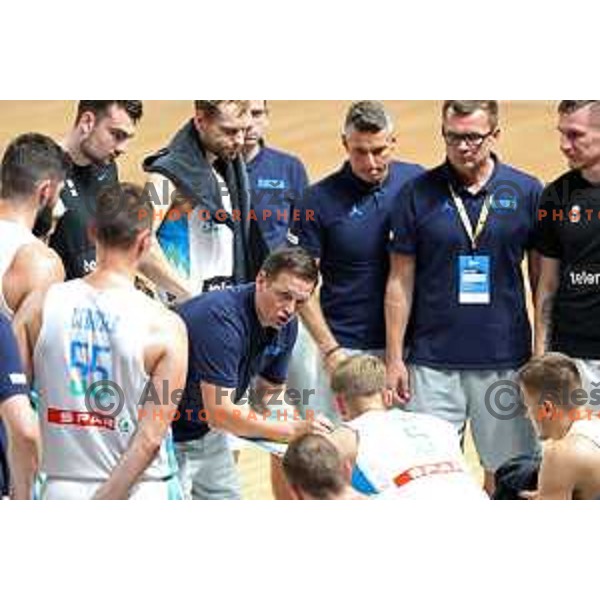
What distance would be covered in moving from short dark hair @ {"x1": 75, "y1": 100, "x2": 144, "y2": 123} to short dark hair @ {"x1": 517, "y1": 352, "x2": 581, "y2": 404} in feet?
8.25

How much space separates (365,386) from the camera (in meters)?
7.99

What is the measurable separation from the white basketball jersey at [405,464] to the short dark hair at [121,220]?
3.80 feet

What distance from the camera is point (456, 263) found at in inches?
360

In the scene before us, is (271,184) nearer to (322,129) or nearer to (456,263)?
(456,263)

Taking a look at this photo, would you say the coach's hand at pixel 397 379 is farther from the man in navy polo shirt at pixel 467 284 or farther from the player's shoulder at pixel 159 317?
the player's shoulder at pixel 159 317

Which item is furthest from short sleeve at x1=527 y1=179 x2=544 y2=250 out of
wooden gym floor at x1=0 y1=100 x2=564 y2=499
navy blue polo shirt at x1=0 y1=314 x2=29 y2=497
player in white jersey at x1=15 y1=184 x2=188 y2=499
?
wooden gym floor at x1=0 y1=100 x2=564 y2=499

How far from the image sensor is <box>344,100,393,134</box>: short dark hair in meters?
9.19

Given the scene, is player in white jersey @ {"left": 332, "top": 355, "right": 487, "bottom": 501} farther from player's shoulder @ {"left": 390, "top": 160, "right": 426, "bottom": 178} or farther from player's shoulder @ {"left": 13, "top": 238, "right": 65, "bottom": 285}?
player's shoulder @ {"left": 390, "top": 160, "right": 426, "bottom": 178}

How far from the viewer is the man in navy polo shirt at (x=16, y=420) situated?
24.4ft

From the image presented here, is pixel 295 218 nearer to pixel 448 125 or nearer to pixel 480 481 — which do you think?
pixel 448 125

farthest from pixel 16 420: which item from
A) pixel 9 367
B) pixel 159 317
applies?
pixel 159 317

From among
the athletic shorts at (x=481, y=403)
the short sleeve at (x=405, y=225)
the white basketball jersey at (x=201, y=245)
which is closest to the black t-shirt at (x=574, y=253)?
the athletic shorts at (x=481, y=403)

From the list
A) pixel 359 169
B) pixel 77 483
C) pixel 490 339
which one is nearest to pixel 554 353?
pixel 490 339

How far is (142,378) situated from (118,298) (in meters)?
0.34
